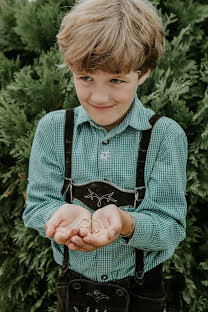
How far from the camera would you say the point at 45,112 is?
2.69 meters

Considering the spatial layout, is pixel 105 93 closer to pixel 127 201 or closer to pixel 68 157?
pixel 68 157

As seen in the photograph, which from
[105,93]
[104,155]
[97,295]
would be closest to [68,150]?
[104,155]

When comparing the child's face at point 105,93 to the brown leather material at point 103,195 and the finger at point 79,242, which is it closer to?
the brown leather material at point 103,195

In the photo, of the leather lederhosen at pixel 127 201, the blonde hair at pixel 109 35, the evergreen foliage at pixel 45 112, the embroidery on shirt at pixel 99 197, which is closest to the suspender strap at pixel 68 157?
the leather lederhosen at pixel 127 201

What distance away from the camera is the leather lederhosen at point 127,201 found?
1921 mm

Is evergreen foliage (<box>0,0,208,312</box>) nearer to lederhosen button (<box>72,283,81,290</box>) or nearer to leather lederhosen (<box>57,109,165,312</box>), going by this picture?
leather lederhosen (<box>57,109,165,312</box>)

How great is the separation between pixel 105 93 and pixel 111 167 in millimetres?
392

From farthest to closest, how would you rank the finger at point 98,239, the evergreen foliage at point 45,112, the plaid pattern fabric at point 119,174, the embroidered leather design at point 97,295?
1. the evergreen foliage at point 45,112
2. the embroidered leather design at point 97,295
3. the plaid pattern fabric at point 119,174
4. the finger at point 98,239

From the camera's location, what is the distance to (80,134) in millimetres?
2004

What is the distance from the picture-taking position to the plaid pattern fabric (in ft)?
6.15

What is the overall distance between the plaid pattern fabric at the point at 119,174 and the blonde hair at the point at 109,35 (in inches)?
13.5

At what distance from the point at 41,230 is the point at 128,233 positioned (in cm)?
47

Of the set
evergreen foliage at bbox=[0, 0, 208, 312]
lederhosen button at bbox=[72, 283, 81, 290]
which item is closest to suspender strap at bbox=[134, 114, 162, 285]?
lederhosen button at bbox=[72, 283, 81, 290]

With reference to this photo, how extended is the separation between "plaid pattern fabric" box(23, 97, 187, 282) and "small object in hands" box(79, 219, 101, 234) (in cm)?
24
